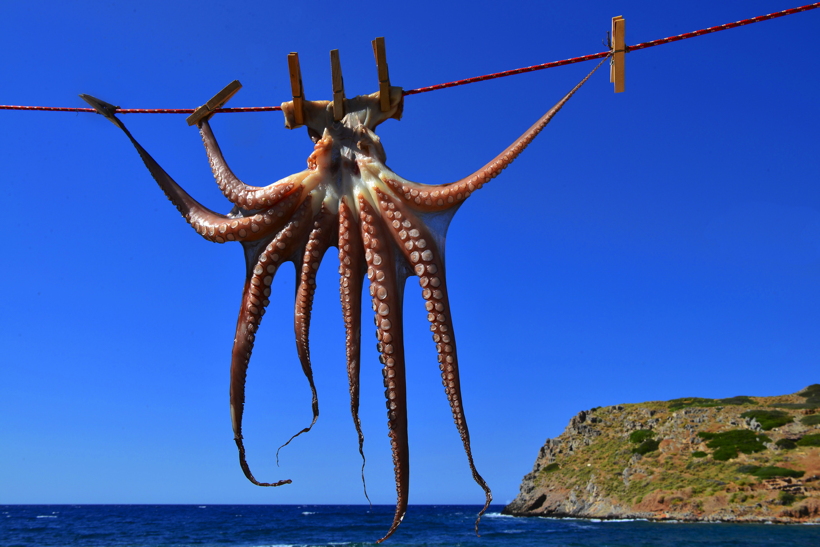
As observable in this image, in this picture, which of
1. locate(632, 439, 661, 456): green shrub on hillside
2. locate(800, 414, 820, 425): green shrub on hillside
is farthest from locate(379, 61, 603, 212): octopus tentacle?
locate(800, 414, 820, 425): green shrub on hillside

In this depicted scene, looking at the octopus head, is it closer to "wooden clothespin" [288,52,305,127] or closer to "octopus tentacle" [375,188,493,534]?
"wooden clothespin" [288,52,305,127]

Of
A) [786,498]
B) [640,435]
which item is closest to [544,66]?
[786,498]

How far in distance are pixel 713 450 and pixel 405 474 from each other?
52.3m

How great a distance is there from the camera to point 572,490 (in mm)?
54750

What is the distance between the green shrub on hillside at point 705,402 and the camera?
5753cm

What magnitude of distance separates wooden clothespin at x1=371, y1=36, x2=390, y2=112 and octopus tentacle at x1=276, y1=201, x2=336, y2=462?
2.47 ft

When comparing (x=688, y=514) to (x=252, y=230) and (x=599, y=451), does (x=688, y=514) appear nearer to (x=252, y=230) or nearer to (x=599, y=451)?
(x=599, y=451)

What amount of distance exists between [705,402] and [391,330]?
6375 centimetres

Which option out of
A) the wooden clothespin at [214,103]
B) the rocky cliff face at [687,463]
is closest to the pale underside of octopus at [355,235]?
the wooden clothespin at [214,103]

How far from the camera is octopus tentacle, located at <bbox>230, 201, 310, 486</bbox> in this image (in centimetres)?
377

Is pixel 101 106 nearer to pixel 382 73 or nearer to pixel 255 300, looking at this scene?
pixel 255 300

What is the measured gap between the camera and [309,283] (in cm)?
380

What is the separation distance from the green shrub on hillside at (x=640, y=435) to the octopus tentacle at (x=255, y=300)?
56.0 m

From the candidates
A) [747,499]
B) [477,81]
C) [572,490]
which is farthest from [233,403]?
[572,490]
